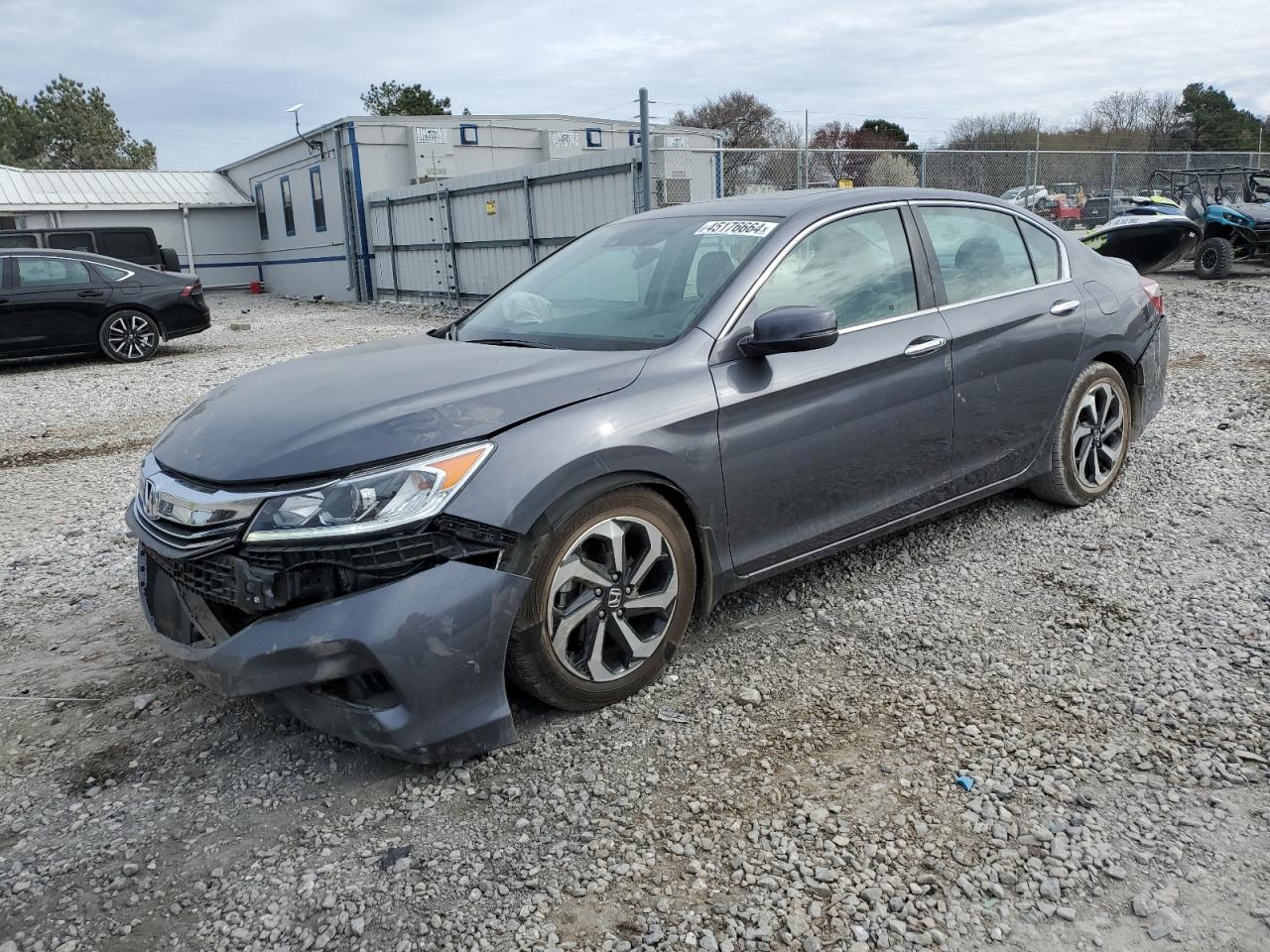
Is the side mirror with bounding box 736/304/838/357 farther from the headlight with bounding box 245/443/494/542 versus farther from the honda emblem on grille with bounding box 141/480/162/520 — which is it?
the honda emblem on grille with bounding box 141/480/162/520

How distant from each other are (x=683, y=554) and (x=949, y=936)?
1.40 meters

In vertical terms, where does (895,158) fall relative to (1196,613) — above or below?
above

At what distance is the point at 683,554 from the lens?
323cm

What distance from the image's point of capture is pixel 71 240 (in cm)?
1866

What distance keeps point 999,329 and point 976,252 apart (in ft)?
1.30

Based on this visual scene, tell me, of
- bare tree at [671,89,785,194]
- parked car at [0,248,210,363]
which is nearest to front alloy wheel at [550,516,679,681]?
parked car at [0,248,210,363]

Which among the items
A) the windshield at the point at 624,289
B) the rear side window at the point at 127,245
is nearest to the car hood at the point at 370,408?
the windshield at the point at 624,289

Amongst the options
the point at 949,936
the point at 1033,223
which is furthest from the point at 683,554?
the point at 1033,223

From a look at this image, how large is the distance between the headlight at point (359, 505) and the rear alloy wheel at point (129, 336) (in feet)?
38.0

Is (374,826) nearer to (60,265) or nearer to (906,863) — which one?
(906,863)

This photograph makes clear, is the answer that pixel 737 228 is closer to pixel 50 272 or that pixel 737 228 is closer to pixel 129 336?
pixel 50 272

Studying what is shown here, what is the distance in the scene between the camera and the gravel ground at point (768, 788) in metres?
2.29

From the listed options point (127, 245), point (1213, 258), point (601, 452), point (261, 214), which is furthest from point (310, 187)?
point (601, 452)

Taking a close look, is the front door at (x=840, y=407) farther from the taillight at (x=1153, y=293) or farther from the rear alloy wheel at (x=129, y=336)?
the rear alloy wheel at (x=129, y=336)
